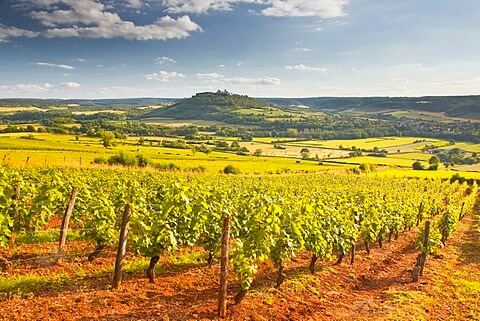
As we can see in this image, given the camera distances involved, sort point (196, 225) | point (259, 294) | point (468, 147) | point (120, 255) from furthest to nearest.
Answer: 1. point (468, 147)
2. point (196, 225)
3. point (259, 294)
4. point (120, 255)

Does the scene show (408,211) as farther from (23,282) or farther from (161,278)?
(23,282)

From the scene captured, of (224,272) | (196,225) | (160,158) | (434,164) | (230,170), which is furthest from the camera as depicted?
(434,164)

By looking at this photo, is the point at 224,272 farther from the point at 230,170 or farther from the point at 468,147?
the point at 468,147

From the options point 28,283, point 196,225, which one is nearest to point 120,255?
point 196,225

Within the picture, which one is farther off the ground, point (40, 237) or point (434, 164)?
point (40, 237)

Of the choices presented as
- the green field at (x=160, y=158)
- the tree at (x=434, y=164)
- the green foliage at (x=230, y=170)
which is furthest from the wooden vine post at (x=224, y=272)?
the tree at (x=434, y=164)

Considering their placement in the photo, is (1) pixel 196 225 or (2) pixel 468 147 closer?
(1) pixel 196 225

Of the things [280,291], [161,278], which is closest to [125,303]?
[161,278]

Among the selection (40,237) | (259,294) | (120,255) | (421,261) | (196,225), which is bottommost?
(421,261)

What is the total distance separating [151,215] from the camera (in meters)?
9.88

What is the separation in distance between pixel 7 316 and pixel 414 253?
17953mm

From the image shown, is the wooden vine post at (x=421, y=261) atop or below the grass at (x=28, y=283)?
below

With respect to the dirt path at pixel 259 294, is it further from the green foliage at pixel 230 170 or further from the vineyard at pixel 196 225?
the green foliage at pixel 230 170

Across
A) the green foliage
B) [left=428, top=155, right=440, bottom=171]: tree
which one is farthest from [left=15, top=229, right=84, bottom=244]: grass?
[left=428, top=155, right=440, bottom=171]: tree
